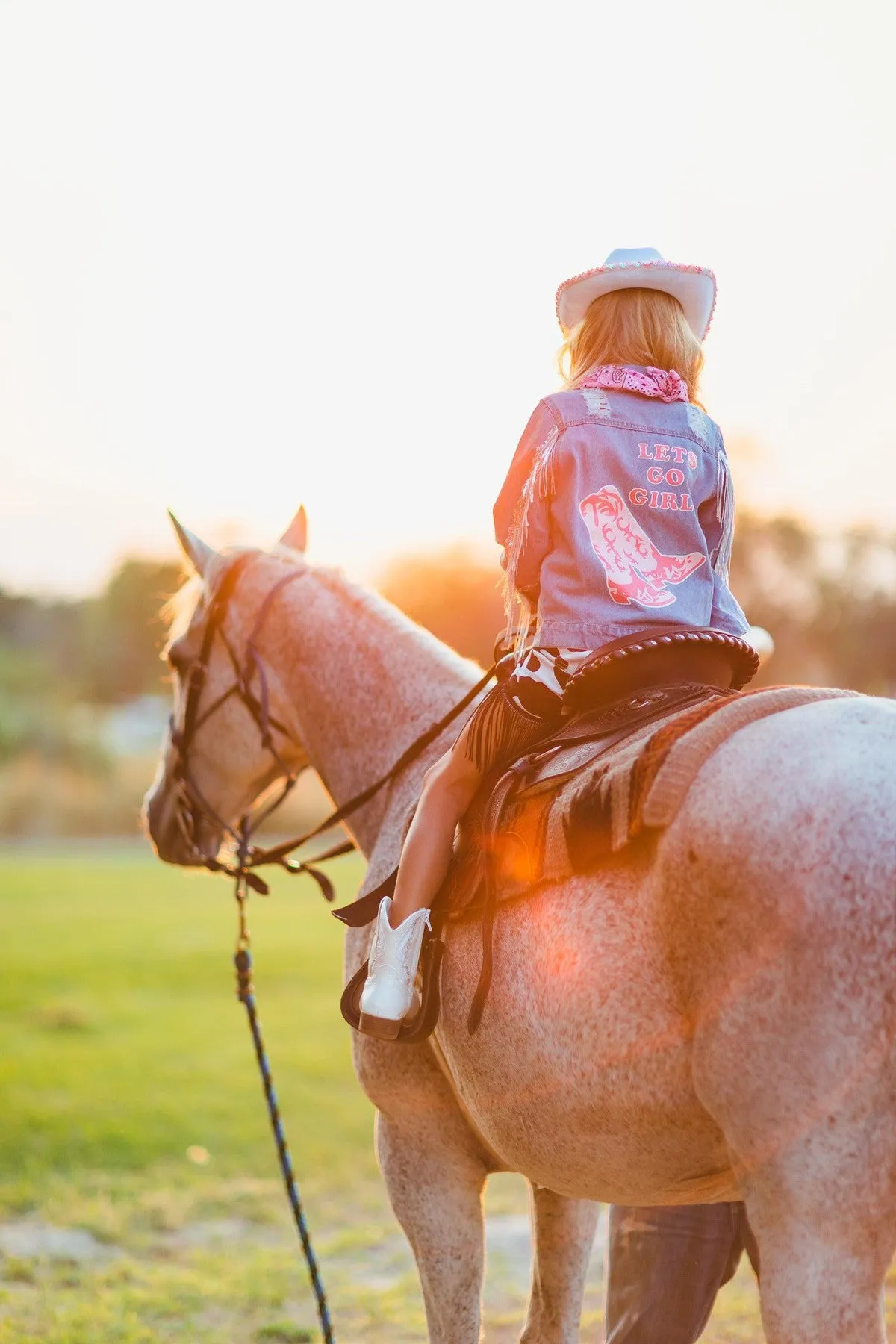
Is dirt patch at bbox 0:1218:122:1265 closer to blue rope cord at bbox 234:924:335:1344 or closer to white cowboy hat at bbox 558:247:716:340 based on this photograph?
blue rope cord at bbox 234:924:335:1344

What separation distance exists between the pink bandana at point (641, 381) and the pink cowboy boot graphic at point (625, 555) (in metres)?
0.25

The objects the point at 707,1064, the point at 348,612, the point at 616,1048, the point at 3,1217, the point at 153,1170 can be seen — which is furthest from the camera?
the point at 153,1170

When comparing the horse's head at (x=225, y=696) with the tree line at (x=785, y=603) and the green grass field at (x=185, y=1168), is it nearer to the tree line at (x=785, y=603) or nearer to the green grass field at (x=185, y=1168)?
the green grass field at (x=185, y=1168)

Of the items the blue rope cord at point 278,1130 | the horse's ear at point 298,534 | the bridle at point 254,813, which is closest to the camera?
the blue rope cord at point 278,1130

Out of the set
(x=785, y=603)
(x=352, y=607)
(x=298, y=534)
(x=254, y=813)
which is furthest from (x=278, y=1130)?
(x=785, y=603)

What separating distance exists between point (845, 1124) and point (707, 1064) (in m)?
0.24

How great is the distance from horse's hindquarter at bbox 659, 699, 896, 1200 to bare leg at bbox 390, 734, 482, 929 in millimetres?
753

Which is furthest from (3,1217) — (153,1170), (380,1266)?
(380,1266)

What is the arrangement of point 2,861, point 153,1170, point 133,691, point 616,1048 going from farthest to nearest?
point 133,691, point 2,861, point 153,1170, point 616,1048

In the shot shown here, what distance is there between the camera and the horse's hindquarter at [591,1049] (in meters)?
2.09

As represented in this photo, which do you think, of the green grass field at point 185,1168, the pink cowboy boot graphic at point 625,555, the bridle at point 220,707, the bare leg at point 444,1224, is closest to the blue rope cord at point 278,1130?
the bridle at point 220,707

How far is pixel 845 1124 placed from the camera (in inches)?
72.3

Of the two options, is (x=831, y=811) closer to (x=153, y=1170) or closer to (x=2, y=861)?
(x=153, y=1170)

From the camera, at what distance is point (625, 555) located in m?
2.57
